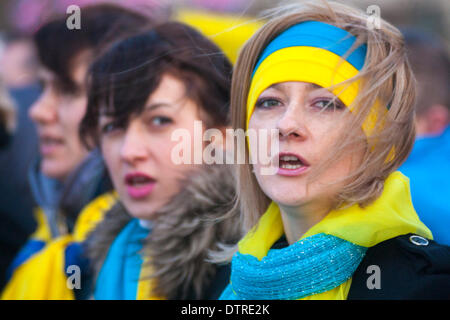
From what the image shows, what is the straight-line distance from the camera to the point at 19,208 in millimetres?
3314

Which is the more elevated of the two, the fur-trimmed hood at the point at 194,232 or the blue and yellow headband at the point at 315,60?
the blue and yellow headband at the point at 315,60

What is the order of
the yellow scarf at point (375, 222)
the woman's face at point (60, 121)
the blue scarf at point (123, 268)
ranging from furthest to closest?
the woman's face at point (60, 121), the blue scarf at point (123, 268), the yellow scarf at point (375, 222)

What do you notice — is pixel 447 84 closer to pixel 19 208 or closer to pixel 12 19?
pixel 19 208

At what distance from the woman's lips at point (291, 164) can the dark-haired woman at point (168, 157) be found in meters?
0.42

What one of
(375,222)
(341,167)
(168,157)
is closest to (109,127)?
(168,157)

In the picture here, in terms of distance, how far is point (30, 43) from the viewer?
4402 mm

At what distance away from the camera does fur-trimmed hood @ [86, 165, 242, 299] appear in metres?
1.94

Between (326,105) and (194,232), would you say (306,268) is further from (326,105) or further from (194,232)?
(194,232)

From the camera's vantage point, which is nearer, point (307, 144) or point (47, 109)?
point (307, 144)

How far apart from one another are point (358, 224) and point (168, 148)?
773 millimetres

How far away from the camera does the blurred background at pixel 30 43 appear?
6.46 ft

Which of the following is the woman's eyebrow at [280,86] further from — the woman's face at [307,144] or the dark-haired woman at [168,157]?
the dark-haired woman at [168,157]

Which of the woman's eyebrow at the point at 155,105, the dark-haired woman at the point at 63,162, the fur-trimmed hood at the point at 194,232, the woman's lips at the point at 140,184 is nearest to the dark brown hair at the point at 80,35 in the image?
the dark-haired woman at the point at 63,162

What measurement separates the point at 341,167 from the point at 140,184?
31.4 inches
